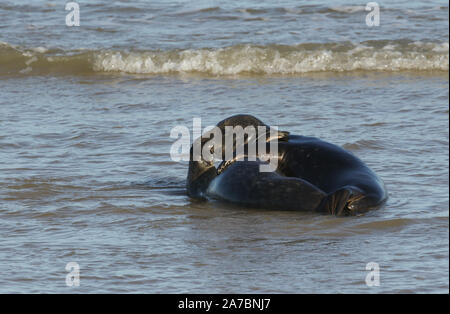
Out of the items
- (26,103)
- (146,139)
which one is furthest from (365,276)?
(26,103)

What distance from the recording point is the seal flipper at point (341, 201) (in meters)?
5.72

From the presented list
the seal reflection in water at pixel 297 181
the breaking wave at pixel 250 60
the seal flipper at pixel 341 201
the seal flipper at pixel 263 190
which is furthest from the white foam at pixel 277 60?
the seal flipper at pixel 341 201

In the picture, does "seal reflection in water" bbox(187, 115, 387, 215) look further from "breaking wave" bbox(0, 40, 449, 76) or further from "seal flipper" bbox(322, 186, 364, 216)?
"breaking wave" bbox(0, 40, 449, 76)

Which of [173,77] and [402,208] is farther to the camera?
[173,77]

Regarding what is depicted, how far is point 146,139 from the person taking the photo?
820cm

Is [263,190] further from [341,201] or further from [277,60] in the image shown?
[277,60]

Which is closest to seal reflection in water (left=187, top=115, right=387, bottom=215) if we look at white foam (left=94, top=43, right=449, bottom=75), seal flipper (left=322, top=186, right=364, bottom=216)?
seal flipper (left=322, top=186, right=364, bottom=216)

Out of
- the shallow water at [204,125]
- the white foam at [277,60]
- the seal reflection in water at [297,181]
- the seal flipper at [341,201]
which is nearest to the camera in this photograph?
the shallow water at [204,125]

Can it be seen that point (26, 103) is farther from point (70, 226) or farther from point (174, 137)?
point (70, 226)

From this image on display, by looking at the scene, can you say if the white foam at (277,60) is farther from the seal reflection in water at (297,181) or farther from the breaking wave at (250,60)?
Result: the seal reflection in water at (297,181)

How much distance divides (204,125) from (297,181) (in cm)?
284

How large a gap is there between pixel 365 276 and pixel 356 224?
3.03 ft

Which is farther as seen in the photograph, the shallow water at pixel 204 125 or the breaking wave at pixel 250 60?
the breaking wave at pixel 250 60

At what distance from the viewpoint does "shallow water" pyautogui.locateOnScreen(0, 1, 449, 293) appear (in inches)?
194
